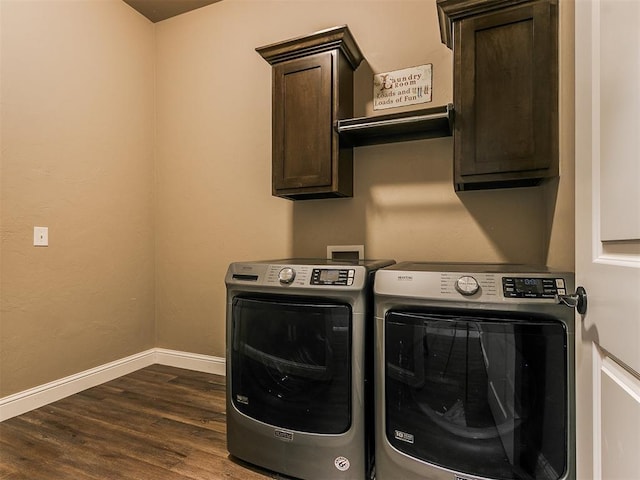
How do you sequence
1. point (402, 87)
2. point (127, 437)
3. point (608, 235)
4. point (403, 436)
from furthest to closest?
point (402, 87) → point (127, 437) → point (403, 436) → point (608, 235)

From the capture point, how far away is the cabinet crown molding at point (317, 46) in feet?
6.44

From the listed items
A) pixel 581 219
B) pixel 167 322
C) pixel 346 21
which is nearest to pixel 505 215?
pixel 581 219

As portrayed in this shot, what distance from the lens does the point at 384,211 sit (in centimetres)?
221

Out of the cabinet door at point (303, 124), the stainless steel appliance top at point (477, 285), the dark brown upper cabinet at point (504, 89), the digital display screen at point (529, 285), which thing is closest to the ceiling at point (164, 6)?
the cabinet door at point (303, 124)

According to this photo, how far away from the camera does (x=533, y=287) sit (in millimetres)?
1176

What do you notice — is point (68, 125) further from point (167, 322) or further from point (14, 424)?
point (14, 424)

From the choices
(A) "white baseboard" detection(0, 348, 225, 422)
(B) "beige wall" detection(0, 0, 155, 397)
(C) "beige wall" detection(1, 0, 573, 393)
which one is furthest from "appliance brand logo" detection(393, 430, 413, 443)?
(B) "beige wall" detection(0, 0, 155, 397)

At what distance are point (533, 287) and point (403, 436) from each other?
0.71m

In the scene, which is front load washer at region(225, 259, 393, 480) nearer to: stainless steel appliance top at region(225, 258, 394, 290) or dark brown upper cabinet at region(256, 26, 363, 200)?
stainless steel appliance top at region(225, 258, 394, 290)

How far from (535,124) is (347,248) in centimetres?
118

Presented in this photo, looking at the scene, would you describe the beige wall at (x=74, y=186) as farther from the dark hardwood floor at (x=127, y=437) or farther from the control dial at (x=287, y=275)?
the control dial at (x=287, y=275)

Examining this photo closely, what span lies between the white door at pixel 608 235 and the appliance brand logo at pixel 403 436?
0.51 metres

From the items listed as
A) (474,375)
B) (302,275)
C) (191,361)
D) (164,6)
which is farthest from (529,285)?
(164,6)

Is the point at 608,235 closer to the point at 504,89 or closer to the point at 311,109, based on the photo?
the point at 504,89
